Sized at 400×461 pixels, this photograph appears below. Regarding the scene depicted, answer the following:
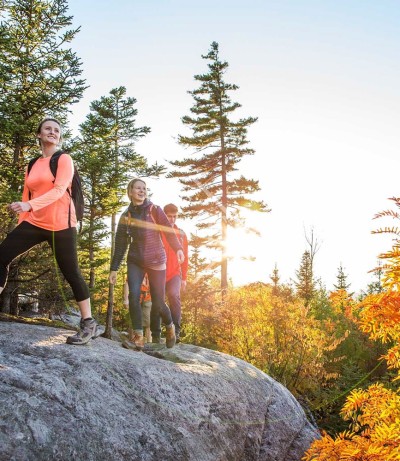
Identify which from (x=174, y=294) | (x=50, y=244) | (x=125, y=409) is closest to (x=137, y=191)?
(x=50, y=244)

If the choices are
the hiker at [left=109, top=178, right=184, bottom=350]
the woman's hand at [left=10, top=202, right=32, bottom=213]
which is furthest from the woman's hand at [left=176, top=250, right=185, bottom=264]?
the woman's hand at [left=10, top=202, right=32, bottom=213]

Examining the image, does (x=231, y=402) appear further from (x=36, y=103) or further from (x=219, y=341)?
(x=36, y=103)

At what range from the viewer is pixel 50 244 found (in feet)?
11.4

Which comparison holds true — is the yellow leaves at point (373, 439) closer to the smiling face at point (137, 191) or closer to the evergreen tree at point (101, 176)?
the smiling face at point (137, 191)

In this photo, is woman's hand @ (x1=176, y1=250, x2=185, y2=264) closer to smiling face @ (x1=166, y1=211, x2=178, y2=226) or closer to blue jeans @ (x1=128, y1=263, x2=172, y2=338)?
blue jeans @ (x1=128, y1=263, x2=172, y2=338)

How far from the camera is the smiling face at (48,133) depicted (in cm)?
356

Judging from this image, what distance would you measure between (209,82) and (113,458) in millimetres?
21712

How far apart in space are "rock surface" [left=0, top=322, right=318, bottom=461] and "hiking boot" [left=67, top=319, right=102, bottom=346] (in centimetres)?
7

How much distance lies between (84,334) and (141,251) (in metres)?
1.41

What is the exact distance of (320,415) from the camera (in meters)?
6.33

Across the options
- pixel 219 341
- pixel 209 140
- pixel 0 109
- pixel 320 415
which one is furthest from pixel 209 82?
pixel 320 415

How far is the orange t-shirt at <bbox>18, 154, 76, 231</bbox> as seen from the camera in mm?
3355

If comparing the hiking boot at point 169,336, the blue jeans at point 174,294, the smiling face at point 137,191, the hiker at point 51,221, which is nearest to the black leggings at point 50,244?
the hiker at point 51,221

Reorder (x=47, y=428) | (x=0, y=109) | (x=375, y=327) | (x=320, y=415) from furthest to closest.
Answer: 1. (x=0, y=109)
2. (x=320, y=415)
3. (x=47, y=428)
4. (x=375, y=327)
